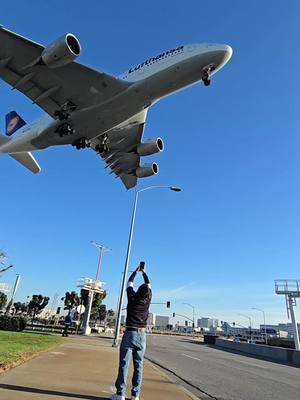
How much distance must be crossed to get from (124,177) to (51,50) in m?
10.6

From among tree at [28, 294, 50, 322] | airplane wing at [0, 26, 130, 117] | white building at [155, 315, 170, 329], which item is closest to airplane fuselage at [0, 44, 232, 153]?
airplane wing at [0, 26, 130, 117]

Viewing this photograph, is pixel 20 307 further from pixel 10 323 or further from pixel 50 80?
pixel 50 80

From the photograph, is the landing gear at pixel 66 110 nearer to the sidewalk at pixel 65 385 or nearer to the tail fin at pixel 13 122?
the tail fin at pixel 13 122

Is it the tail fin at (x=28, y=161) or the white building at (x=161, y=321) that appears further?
the white building at (x=161, y=321)

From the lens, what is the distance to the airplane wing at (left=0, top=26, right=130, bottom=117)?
15172 mm

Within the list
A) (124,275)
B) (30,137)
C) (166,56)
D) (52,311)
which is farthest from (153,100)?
(52,311)

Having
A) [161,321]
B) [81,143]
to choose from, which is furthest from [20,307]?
[81,143]

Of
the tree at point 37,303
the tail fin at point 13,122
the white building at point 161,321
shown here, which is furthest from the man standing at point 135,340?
the white building at point 161,321

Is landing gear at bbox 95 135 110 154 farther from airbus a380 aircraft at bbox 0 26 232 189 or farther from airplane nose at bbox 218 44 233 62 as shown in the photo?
airplane nose at bbox 218 44 233 62

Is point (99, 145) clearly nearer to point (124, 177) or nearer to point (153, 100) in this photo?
point (124, 177)

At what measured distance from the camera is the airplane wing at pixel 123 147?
2116 cm

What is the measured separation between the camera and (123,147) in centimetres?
2216

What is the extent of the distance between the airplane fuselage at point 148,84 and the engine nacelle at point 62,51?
279cm

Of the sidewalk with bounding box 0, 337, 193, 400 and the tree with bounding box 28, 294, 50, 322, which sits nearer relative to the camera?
the sidewalk with bounding box 0, 337, 193, 400
